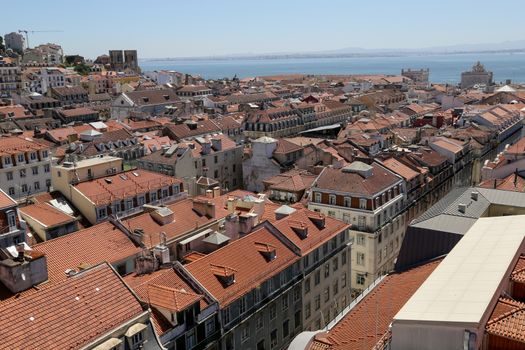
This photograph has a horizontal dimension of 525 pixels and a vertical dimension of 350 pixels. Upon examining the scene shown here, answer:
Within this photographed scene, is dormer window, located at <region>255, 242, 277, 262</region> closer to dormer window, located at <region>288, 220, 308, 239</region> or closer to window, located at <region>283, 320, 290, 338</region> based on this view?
dormer window, located at <region>288, 220, 308, 239</region>

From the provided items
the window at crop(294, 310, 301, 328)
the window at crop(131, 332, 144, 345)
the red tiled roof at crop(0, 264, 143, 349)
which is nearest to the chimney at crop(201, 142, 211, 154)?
the window at crop(294, 310, 301, 328)

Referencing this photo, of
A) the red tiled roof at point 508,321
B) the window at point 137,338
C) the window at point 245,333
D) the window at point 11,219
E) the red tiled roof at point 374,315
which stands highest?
the window at point 11,219

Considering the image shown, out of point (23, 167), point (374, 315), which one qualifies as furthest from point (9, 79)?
point (374, 315)

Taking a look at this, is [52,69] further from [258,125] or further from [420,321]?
[420,321]

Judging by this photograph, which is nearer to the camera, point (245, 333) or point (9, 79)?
point (245, 333)

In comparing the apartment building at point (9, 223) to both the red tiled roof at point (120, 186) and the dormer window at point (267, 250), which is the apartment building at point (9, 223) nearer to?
the red tiled roof at point (120, 186)

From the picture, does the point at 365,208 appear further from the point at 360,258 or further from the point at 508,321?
the point at 508,321

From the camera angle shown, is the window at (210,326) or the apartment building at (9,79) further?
the apartment building at (9,79)

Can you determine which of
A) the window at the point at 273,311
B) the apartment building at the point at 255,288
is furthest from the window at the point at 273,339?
the window at the point at 273,311
